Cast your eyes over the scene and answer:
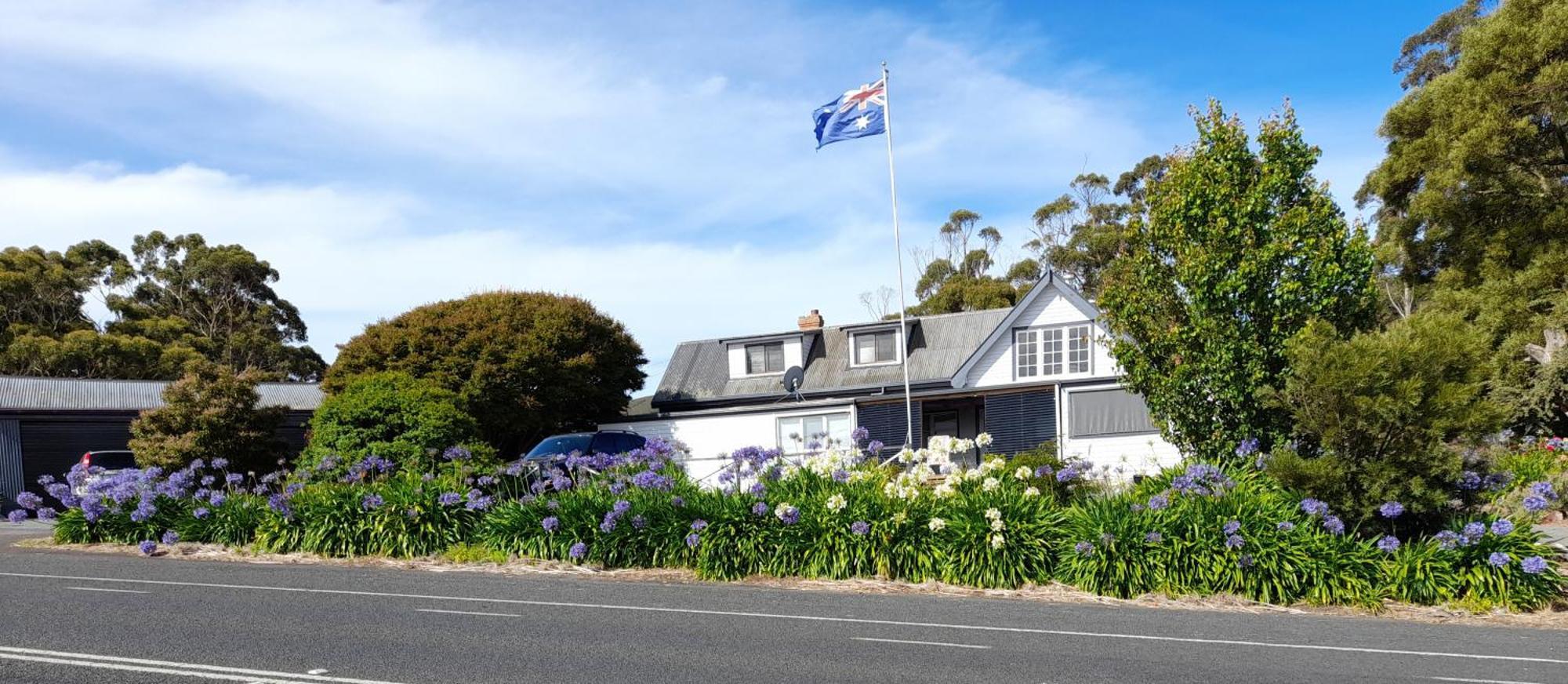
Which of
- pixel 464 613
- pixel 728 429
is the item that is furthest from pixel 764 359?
pixel 464 613

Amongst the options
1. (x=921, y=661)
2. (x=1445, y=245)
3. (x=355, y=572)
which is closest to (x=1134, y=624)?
(x=921, y=661)

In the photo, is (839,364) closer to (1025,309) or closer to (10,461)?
(1025,309)

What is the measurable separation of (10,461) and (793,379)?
21942mm

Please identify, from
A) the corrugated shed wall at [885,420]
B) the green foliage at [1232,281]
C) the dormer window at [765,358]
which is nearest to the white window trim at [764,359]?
the dormer window at [765,358]

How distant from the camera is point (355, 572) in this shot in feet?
41.9

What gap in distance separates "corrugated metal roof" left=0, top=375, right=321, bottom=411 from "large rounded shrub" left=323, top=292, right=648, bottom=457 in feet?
10.7

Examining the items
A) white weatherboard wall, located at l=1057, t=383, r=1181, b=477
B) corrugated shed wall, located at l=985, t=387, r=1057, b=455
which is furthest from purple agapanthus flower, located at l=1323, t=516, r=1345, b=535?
corrugated shed wall, located at l=985, t=387, r=1057, b=455

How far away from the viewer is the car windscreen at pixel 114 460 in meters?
24.4

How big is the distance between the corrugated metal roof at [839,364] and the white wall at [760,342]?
23 cm

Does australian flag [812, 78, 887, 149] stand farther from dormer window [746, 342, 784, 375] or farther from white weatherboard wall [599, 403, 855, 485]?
dormer window [746, 342, 784, 375]

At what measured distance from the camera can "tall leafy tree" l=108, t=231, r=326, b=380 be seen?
157 ft

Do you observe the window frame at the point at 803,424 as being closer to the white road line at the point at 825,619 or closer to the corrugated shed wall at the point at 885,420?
the corrugated shed wall at the point at 885,420

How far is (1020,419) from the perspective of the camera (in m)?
29.8

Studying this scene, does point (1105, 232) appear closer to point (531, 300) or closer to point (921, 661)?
point (531, 300)
